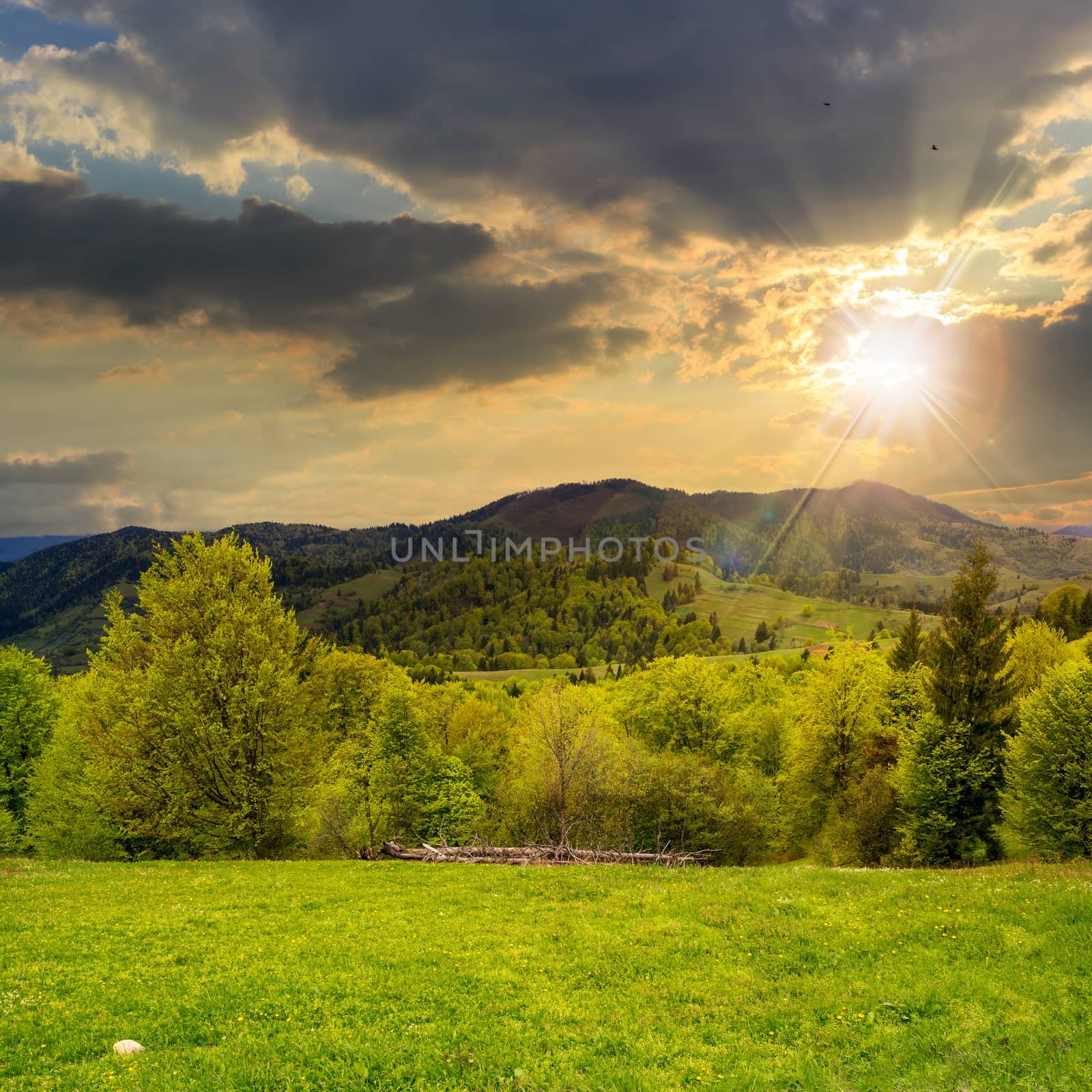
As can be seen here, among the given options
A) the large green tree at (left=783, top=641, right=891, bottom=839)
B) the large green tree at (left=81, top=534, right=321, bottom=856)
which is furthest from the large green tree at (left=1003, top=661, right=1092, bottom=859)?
the large green tree at (left=81, top=534, right=321, bottom=856)

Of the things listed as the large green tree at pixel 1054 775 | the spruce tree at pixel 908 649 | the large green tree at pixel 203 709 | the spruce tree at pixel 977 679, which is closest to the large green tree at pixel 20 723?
the large green tree at pixel 203 709

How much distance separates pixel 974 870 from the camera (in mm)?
23891

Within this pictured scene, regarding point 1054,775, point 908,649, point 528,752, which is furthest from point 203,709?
point 908,649

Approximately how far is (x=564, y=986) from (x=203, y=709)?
24919 millimetres

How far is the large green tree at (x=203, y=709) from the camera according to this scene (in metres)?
31.2

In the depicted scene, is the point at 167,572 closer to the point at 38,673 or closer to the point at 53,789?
the point at 53,789

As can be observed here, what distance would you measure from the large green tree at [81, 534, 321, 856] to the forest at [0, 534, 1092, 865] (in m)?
0.13

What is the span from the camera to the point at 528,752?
6800 centimetres

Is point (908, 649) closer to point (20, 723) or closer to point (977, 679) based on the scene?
point (977, 679)

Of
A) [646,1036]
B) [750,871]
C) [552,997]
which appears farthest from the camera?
[750,871]

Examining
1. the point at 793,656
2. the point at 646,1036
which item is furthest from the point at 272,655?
the point at 793,656

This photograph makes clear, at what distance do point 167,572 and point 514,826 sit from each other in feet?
120

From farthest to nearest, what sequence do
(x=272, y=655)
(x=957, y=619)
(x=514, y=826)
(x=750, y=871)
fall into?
(x=514, y=826) < (x=957, y=619) < (x=272, y=655) < (x=750, y=871)

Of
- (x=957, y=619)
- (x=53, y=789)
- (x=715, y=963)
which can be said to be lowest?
(x=53, y=789)
